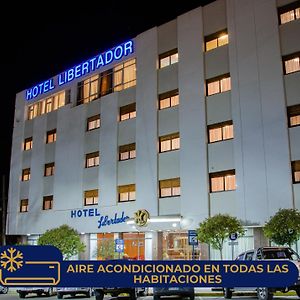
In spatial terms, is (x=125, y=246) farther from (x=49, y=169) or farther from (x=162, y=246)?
(x=49, y=169)

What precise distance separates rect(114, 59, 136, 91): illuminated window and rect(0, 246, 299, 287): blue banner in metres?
35.8

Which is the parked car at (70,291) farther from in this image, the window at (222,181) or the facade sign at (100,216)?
the facade sign at (100,216)

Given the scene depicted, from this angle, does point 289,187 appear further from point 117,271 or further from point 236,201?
point 117,271

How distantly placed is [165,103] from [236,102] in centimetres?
711

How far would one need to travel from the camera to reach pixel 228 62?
3559 cm

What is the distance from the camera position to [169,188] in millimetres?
38094

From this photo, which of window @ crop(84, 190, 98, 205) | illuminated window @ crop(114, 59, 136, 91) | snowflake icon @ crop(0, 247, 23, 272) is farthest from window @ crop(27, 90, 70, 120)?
snowflake icon @ crop(0, 247, 23, 272)

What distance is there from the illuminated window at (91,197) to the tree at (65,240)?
142 inches

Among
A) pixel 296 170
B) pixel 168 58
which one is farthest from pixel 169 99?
pixel 296 170

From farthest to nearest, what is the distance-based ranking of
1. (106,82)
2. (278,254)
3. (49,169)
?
1. (49,169)
2. (106,82)
3. (278,254)

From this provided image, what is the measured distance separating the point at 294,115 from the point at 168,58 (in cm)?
1255

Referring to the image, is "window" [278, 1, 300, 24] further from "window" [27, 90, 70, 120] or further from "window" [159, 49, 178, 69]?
"window" [27, 90, 70, 120]

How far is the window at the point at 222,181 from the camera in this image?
34.3 metres

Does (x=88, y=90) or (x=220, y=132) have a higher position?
(x=88, y=90)
